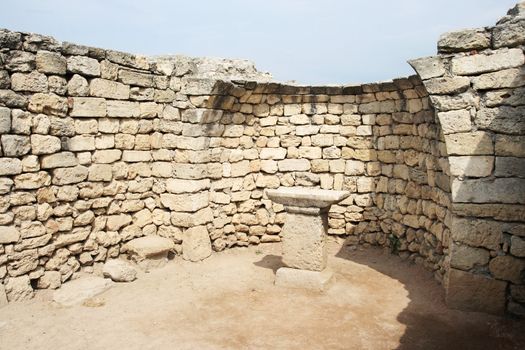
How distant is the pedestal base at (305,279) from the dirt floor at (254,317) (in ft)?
0.38

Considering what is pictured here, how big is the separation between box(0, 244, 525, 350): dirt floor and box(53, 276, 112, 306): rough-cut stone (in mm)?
119

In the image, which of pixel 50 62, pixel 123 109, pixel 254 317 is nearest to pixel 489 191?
pixel 254 317

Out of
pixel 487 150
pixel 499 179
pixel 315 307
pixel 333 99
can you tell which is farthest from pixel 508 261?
pixel 333 99

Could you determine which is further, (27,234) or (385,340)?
(27,234)

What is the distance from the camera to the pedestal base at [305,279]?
5.55 meters

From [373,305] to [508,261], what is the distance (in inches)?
63.2

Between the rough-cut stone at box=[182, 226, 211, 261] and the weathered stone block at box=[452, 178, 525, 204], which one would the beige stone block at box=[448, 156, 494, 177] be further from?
the rough-cut stone at box=[182, 226, 211, 261]

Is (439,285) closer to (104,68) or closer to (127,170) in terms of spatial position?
(127,170)

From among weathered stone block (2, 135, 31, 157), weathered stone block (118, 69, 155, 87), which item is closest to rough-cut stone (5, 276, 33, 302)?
weathered stone block (2, 135, 31, 157)

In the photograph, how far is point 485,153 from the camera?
4.53m

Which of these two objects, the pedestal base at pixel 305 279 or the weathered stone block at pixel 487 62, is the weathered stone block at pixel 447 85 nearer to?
the weathered stone block at pixel 487 62

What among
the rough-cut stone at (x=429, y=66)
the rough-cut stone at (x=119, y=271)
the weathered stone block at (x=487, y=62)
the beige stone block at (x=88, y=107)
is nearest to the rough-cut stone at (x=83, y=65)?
the beige stone block at (x=88, y=107)

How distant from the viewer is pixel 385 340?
4.30 m

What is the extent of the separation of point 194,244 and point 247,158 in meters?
1.83
